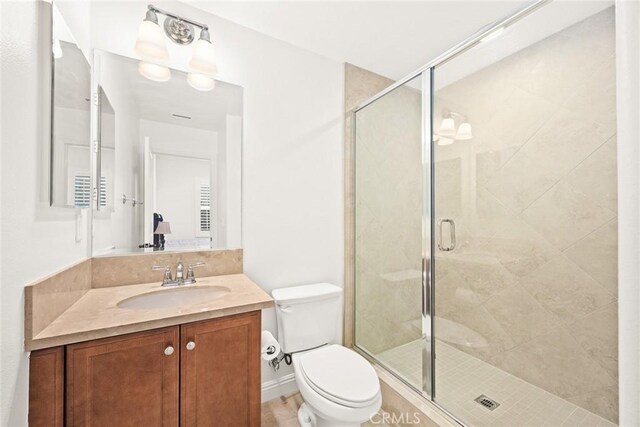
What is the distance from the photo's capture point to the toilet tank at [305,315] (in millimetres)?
1618

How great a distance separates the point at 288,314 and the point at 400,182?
1.16 m

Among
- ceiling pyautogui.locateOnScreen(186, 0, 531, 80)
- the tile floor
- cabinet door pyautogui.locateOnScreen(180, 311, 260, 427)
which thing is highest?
ceiling pyautogui.locateOnScreen(186, 0, 531, 80)

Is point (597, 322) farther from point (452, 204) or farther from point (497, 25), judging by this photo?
point (497, 25)

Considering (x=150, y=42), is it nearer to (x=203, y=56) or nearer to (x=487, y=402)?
(x=203, y=56)

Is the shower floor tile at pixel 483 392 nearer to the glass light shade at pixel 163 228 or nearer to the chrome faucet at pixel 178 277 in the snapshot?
the chrome faucet at pixel 178 277

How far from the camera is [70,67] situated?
1.03 meters

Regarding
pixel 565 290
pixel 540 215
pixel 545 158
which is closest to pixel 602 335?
pixel 565 290

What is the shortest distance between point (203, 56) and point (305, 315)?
1.63 meters

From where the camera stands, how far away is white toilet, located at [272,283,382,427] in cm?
118

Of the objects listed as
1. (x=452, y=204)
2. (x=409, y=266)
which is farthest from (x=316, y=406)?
(x=452, y=204)

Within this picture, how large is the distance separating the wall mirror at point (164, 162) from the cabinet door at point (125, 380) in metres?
0.63

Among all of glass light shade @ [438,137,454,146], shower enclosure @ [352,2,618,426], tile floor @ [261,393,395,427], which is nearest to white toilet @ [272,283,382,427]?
tile floor @ [261,393,395,427]

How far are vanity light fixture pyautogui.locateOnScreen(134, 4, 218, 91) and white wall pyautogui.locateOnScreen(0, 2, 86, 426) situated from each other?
1.79ft

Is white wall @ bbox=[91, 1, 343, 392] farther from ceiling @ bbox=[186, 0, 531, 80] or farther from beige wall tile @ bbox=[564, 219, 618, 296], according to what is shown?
beige wall tile @ bbox=[564, 219, 618, 296]
